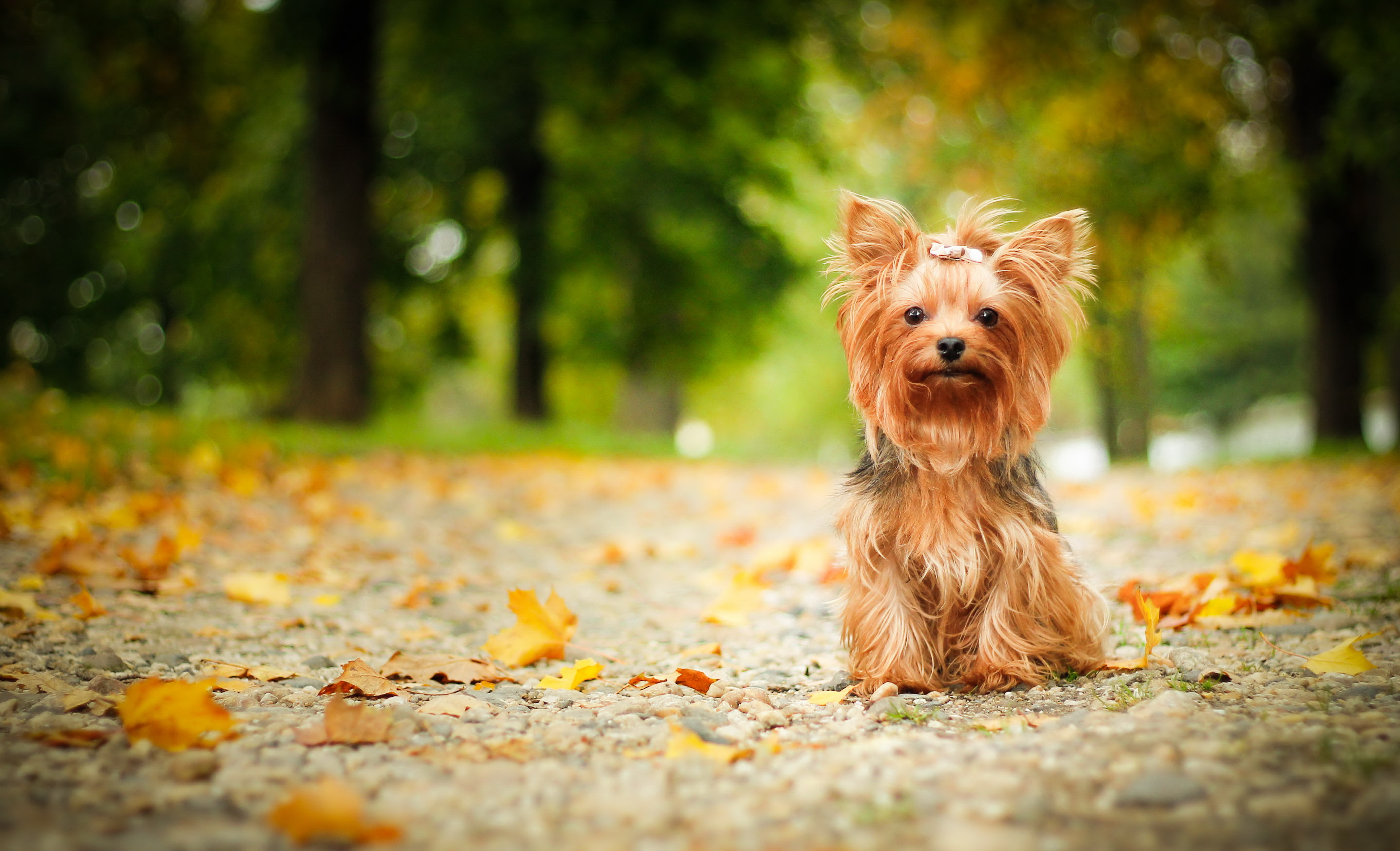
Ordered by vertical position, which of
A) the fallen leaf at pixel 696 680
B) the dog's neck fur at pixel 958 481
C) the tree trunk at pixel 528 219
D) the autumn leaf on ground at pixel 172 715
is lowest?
the fallen leaf at pixel 696 680

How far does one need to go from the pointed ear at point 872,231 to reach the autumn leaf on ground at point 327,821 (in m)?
2.48

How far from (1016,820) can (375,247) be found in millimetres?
18979

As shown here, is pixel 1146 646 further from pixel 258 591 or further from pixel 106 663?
pixel 258 591

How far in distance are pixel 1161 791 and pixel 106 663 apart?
3378 mm

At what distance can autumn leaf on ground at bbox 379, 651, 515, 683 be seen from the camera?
3387mm

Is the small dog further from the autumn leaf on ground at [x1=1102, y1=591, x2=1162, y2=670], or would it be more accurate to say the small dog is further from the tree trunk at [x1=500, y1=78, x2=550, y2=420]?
the tree trunk at [x1=500, y1=78, x2=550, y2=420]

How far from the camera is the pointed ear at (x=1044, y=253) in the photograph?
3.43m

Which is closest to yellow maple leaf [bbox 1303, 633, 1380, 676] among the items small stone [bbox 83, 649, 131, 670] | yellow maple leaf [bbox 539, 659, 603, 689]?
yellow maple leaf [bbox 539, 659, 603, 689]

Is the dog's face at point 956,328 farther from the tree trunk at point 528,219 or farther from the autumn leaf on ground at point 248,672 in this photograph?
the tree trunk at point 528,219

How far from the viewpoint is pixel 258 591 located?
4.56 m

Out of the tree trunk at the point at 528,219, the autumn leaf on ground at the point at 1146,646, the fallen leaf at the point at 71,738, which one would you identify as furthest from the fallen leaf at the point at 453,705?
the tree trunk at the point at 528,219

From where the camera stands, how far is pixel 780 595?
216 inches

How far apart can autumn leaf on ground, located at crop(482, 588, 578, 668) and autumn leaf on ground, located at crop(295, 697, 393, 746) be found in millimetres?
1009

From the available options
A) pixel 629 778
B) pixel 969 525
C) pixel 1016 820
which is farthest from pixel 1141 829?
pixel 969 525
